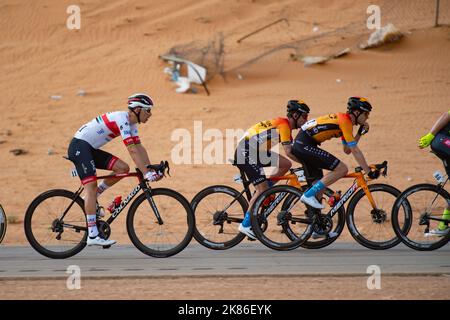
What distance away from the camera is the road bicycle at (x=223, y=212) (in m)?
10.9

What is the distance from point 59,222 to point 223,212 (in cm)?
208

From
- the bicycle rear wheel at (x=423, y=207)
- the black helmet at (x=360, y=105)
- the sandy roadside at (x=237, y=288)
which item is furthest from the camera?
the black helmet at (x=360, y=105)

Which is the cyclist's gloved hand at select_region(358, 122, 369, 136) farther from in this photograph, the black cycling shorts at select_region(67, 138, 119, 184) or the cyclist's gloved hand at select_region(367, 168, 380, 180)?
the black cycling shorts at select_region(67, 138, 119, 184)

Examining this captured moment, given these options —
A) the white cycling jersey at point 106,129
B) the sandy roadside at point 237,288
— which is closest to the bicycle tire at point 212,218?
the white cycling jersey at point 106,129

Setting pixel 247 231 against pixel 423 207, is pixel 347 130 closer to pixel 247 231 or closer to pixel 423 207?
pixel 423 207

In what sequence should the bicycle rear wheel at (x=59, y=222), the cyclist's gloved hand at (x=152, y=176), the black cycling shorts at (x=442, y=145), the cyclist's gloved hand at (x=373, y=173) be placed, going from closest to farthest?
the cyclist's gloved hand at (x=152, y=176) < the bicycle rear wheel at (x=59, y=222) < the cyclist's gloved hand at (x=373, y=173) < the black cycling shorts at (x=442, y=145)

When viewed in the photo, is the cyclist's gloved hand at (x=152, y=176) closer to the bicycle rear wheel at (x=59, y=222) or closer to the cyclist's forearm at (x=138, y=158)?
the cyclist's forearm at (x=138, y=158)

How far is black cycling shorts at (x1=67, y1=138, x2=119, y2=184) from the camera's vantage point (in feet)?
33.2

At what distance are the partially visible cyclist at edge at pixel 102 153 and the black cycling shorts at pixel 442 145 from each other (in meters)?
3.49

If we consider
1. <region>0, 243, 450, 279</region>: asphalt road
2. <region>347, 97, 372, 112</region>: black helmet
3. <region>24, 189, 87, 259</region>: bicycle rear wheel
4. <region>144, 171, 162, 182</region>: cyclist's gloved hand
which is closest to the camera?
<region>0, 243, 450, 279</region>: asphalt road

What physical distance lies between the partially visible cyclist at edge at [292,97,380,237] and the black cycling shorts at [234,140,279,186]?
0.36 meters

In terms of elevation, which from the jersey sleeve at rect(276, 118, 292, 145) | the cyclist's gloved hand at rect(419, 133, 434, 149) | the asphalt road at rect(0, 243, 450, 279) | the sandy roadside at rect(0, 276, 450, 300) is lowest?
the sandy roadside at rect(0, 276, 450, 300)

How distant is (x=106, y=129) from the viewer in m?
10.2

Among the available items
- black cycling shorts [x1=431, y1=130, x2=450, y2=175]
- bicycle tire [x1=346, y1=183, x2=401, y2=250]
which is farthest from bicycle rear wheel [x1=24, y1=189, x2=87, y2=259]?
black cycling shorts [x1=431, y1=130, x2=450, y2=175]
